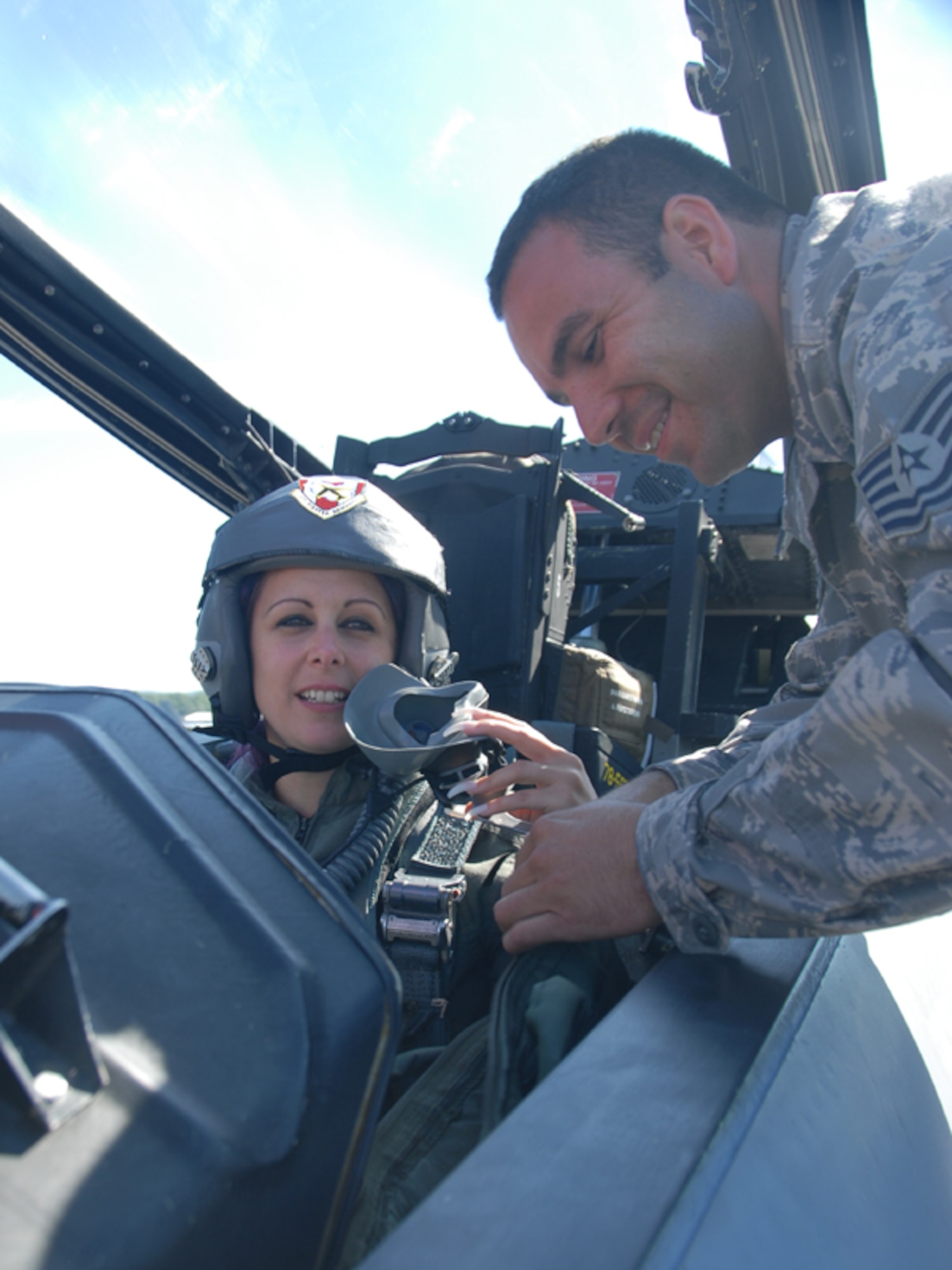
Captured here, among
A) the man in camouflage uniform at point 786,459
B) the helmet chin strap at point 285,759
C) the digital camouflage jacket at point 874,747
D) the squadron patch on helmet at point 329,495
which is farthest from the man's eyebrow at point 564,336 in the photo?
the helmet chin strap at point 285,759

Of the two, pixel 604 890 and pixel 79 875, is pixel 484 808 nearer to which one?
pixel 604 890

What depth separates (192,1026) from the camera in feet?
1.53

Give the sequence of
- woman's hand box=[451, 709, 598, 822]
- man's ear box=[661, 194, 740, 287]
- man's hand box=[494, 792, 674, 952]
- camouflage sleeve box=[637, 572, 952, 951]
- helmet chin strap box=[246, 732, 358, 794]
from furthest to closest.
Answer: helmet chin strap box=[246, 732, 358, 794] → man's ear box=[661, 194, 740, 287] → woman's hand box=[451, 709, 598, 822] → man's hand box=[494, 792, 674, 952] → camouflage sleeve box=[637, 572, 952, 951]

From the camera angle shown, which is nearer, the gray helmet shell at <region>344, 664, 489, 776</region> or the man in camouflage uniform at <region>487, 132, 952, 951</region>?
the man in camouflage uniform at <region>487, 132, 952, 951</region>

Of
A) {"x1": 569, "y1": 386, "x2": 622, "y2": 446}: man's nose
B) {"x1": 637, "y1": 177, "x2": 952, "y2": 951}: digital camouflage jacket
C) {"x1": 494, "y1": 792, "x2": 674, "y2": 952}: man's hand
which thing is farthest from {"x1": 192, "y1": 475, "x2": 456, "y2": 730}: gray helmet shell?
{"x1": 637, "y1": 177, "x2": 952, "y2": 951}: digital camouflage jacket

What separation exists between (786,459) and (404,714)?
0.74 meters

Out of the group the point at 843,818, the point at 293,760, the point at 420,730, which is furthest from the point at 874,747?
the point at 293,760

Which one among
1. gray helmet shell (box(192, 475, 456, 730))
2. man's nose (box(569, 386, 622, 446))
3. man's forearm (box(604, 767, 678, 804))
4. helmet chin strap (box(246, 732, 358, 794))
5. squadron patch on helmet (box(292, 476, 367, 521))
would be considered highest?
man's nose (box(569, 386, 622, 446))

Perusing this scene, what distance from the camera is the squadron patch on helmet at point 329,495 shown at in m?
1.59

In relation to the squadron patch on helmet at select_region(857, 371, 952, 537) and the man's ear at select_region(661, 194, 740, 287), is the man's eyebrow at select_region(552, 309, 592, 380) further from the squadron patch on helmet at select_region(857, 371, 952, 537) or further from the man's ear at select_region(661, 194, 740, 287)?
the squadron patch on helmet at select_region(857, 371, 952, 537)

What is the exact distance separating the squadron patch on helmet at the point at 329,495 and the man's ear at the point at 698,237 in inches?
28.5

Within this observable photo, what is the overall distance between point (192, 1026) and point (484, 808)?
0.64m

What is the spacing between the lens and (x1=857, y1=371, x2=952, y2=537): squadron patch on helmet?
0.73 meters

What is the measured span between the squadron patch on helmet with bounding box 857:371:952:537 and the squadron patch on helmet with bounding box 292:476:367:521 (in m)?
1.03
